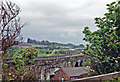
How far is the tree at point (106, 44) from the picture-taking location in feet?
24.7

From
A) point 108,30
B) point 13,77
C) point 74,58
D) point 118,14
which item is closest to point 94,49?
point 108,30

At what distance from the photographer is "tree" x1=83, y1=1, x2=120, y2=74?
297 inches

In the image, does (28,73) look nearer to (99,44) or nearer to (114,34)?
(99,44)

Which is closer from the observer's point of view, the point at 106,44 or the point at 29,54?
the point at 106,44

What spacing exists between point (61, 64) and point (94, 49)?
325 inches

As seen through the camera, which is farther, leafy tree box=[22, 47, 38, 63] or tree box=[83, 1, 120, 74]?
leafy tree box=[22, 47, 38, 63]

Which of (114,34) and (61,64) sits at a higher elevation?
(114,34)

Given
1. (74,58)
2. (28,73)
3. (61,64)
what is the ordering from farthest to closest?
(74,58) < (61,64) < (28,73)

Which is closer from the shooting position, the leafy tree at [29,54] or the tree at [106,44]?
the tree at [106,44]

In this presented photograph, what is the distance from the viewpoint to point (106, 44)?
7.83 metres

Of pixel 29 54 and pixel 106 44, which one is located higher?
pixel 106 44

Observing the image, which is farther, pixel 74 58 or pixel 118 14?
pixel 74 58

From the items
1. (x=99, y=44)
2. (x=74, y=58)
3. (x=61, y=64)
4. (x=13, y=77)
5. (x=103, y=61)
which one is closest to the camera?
(x=13, y=77)

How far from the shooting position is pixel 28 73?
5867mm
